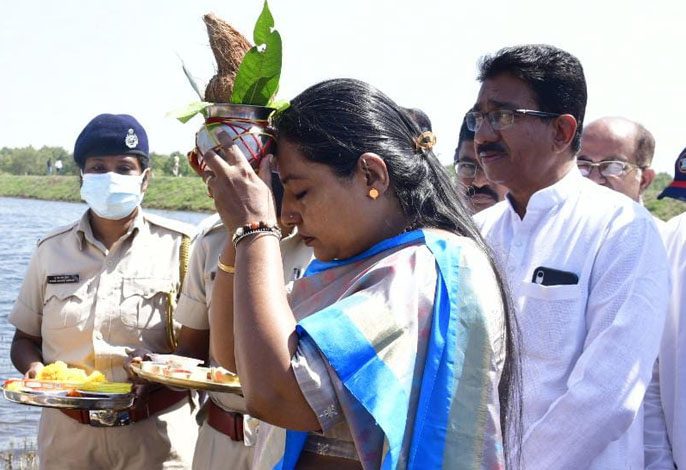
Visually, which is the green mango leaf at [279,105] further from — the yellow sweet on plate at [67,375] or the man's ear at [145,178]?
the man's ear at [145,178]

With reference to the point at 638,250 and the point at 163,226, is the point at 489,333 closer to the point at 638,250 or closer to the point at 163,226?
the point at 638,250

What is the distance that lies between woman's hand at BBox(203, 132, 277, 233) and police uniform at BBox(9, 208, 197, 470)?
227 centimetres

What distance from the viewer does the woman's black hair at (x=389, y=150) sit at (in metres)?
2.21

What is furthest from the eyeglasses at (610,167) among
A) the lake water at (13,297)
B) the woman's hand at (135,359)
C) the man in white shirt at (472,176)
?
the lake water at (13,297)

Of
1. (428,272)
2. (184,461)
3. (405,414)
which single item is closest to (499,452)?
(405,414)

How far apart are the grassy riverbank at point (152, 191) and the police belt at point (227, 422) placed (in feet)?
119

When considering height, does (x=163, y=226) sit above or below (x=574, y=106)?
below

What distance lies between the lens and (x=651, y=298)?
296 centimetres

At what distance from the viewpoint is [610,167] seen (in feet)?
16.8

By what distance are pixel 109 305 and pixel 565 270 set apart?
90.5 inches

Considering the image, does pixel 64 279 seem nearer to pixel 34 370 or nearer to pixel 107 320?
pixel 107 320

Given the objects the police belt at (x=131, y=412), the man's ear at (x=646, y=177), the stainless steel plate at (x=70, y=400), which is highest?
the man's ear at (x=646, y=177)

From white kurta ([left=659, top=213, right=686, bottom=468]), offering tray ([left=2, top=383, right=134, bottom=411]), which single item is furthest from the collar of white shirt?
offering tray ([left=2, top=383, right=134, bottom=411])

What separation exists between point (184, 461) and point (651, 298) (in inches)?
96.3
